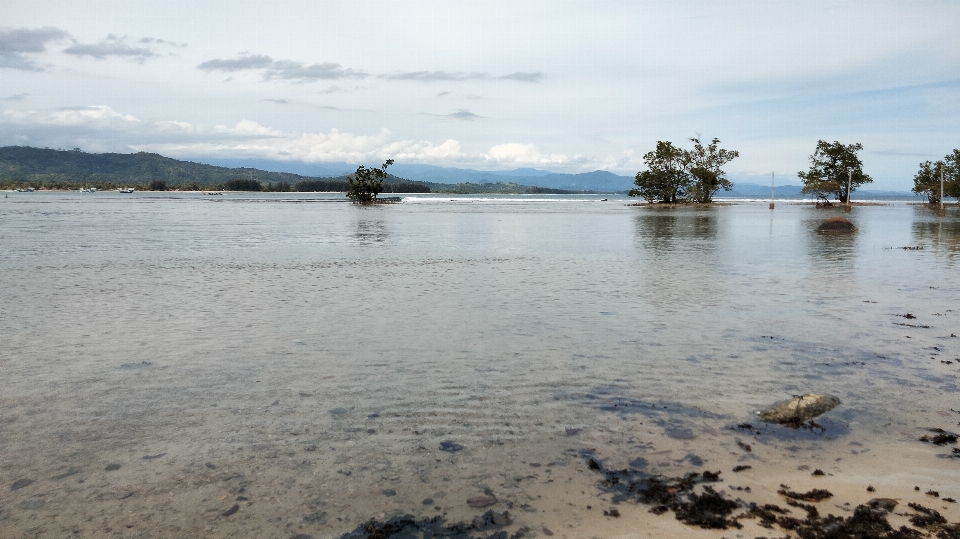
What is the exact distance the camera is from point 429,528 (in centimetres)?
498

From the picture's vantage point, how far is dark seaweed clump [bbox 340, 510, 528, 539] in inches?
191

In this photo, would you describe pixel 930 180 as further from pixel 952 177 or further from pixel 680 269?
pixel 680 269

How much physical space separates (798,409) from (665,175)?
102 meters

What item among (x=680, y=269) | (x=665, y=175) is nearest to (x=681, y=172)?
(x=665, y=175)

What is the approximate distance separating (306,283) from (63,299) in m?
5.96

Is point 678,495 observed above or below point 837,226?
below

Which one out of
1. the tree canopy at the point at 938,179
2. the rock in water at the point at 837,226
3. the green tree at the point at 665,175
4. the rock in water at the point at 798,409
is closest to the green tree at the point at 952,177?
the tree canopy at the point at 938,179

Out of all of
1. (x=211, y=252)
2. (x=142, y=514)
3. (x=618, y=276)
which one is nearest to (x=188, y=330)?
(x=142, y=514)

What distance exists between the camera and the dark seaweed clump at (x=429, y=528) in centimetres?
486

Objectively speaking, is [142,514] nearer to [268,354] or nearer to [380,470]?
[380,470]

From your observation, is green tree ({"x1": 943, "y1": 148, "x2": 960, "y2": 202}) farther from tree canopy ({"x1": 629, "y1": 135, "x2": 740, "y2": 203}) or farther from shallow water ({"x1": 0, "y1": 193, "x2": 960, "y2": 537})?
shallow water ({"x1": 0, "y1": 193, "x2": 960, "y2": 537})

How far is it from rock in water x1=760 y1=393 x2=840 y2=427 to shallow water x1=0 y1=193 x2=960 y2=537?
0.67 feet

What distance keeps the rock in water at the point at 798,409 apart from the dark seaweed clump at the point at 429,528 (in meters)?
3.77

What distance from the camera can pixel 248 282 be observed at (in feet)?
60.5
